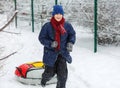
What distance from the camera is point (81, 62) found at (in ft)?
30.1

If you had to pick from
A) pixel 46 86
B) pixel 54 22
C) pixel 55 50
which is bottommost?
pixel 46 86

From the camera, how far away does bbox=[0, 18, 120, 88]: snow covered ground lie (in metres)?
7.65

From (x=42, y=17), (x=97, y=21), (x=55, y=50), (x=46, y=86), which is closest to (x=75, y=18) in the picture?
(x=97, y=21)

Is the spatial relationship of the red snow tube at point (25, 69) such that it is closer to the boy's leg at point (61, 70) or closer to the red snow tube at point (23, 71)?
the red snow tube at point (23, 71)

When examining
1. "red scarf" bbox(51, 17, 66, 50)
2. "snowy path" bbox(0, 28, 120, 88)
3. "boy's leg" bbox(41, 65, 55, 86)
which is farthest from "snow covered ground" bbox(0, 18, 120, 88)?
"red scarf" bbox(51, 17, 66, 50)

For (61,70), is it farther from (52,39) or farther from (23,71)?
(23,71)

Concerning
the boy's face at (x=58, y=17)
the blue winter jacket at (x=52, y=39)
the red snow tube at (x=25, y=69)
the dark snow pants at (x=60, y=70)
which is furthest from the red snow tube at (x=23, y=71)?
the boy's face at (x=58, y=17)

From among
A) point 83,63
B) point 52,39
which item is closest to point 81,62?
point 83,63

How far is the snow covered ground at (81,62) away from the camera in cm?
765

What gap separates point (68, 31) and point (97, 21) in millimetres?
4344

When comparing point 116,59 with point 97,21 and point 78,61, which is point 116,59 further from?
point 97,21

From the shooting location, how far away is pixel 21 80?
780 cm

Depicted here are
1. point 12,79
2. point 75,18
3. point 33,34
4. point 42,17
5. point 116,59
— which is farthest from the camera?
point 42,17

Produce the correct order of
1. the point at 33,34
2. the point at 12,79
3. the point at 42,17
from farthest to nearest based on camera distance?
the point at 42,17 < the point at 33,34 < the point at 12,79
